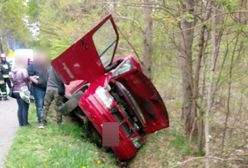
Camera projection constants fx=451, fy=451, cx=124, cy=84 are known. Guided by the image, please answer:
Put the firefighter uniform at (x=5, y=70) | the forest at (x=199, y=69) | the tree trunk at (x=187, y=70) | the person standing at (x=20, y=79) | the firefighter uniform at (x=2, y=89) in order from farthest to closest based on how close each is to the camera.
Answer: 1. the firefighter uniform at (x=5, y=70)
2. the firefighter uniform at (x=2, y=89)
3. the person standing at (x=20, y=79)
4. the tree trunk at (x=187, y=70)
5. the forest at (x=199, y=69)

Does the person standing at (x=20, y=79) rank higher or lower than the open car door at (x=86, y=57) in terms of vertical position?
lower

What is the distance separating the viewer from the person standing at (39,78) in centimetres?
927

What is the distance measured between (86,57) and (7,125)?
10.0 ft

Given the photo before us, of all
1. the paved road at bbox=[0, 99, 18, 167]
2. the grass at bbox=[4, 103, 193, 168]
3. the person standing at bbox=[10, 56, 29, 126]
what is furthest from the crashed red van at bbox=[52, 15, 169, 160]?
the paved road at bbox=[0, 99, 18, 167]

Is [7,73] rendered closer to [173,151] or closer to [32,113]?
[32,113]

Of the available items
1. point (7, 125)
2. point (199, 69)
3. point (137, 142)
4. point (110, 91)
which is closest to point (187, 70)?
point (199, 69)

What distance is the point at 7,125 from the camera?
32.7 feet

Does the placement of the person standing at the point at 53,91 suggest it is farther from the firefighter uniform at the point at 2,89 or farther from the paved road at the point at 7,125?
the firefighter uniform at the point at 2,89

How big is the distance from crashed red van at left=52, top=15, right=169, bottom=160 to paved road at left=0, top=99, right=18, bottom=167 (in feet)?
4.06

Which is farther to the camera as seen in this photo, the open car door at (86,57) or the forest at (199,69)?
the open car door at (86,57)

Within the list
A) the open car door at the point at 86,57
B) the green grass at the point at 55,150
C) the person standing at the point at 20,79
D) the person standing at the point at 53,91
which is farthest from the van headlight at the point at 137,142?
the person standing at the point at 20,79

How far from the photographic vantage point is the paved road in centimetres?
785

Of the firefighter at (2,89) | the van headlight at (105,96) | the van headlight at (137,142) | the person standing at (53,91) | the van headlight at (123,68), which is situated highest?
the van headlight at (123,68)

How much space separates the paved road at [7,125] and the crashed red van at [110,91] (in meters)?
1.24
